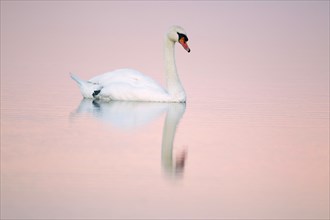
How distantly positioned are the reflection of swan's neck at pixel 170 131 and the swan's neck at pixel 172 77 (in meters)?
0.22

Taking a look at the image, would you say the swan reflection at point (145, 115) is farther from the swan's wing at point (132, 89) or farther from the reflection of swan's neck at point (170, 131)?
the swan's wing at point (132, 89)

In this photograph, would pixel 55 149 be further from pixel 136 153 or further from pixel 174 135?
pixel 174 135

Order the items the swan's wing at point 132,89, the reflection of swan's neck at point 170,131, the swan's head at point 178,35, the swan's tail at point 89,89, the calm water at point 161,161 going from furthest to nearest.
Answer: the swan's head at point 178,35 < the swan's tail at point 89,89 < the swan's wing at point 132,89 < the reflection of swan's neck at point 170,131 < the calm water at point 161,161

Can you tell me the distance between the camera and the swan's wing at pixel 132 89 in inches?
507

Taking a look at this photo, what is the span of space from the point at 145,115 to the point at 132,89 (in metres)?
1.77

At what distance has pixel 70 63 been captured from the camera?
61.9ft

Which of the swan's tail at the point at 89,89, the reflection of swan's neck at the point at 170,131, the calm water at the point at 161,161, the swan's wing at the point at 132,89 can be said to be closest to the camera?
the calm water at the point at 161,161

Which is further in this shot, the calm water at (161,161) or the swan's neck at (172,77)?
the swan's neck at (172,77)

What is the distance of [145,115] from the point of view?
439 inches

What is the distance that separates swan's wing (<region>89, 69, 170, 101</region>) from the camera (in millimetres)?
12867

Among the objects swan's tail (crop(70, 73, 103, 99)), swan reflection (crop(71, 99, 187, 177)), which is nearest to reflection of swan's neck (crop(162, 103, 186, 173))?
swan reflection (crop(71, 99, 187, 177))

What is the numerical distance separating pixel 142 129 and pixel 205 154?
1.63 m

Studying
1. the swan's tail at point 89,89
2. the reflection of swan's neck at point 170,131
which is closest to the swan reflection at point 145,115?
the reflection of swan's neck at point 170,131

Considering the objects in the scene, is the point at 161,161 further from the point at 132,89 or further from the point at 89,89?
the point at 89,89
